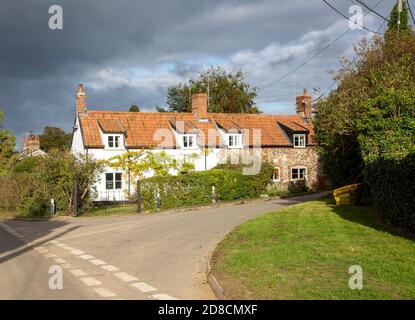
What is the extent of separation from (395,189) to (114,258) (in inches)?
311

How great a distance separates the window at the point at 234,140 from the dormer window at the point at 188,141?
10.9ft

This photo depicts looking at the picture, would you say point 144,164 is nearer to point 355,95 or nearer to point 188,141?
point 188,141

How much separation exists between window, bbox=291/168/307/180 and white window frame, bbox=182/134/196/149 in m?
9.75

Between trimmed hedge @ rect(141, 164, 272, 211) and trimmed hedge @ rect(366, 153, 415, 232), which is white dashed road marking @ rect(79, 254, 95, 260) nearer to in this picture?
trimmed hedge @ rect(366, 153, 415, 232)

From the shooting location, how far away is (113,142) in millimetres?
39438

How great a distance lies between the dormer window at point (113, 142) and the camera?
39.3 metres

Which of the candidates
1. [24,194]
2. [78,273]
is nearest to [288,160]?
[24,194]

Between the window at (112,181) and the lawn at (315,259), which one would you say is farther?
the window at (112,181)

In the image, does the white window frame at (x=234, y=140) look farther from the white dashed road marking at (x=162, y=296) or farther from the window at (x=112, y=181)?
the white dashed road marking at (x=162, y=296)

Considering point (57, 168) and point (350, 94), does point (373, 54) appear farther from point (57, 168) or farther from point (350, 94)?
point (57, 168)

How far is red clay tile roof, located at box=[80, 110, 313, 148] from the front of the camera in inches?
1567

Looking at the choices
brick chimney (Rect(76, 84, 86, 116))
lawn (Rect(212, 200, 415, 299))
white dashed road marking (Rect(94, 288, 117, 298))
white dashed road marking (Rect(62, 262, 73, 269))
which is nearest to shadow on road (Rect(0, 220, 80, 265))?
white dashed road marking (Rect(62, 262, 73, 269))

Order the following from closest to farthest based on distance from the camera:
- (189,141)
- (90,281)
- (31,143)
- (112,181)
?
(90,281) → (112,181) → (189,141) → (31,143)

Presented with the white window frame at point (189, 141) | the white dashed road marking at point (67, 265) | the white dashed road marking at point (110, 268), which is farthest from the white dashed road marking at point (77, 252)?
the white window frame at point (189, 141)
